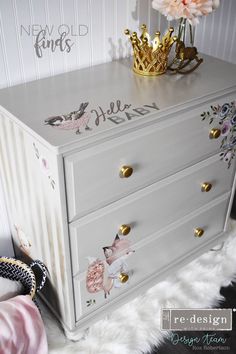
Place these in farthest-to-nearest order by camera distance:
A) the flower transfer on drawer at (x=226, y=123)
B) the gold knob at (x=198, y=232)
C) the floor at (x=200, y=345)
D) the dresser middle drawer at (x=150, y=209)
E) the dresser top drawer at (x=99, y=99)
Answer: the gold knob at (x=198, y=232)
the floor at (x=200, y=345)
the flower transfer on drawer at (x=226, y=123)
the dresser middle drawer at (x=150, y=209)
the dresser top drawer at (x=99, y=99)

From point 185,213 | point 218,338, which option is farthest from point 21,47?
point 218,338

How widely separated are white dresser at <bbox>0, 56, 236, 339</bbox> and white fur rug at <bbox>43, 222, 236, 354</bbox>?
7cm

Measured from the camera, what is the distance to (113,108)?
112cm

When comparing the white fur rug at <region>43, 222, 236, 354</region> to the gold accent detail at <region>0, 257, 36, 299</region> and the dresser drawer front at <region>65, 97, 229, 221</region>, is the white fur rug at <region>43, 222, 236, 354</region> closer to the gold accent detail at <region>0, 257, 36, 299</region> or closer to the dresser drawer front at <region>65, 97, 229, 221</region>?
the gold accent detail at <region>0, 257, 36, 299</region>

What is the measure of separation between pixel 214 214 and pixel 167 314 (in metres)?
0.43

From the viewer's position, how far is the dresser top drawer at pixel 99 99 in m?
1.02

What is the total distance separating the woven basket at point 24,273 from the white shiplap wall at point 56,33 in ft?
0.48

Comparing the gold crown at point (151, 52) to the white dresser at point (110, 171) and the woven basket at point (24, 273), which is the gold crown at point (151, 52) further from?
the woven basket at point (24, 273)

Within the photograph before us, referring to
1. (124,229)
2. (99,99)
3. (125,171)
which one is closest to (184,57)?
(99,99)

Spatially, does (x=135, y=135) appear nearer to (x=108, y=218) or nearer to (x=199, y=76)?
(x=108, y=218)

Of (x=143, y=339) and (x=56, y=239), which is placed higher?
(x=56, y=239)

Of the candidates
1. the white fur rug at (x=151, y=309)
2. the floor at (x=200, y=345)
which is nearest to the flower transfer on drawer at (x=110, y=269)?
the white fur rug at (x=151, y=309)

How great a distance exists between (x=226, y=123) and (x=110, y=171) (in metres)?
0.49

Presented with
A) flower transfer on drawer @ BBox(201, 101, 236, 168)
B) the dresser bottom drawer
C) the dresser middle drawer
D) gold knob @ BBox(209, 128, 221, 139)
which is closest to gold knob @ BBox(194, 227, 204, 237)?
the dresser bottom drawer
